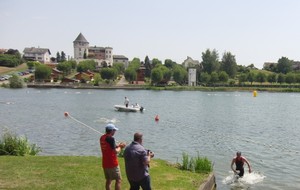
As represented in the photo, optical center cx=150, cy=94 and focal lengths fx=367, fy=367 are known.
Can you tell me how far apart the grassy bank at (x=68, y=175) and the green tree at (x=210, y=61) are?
175 m

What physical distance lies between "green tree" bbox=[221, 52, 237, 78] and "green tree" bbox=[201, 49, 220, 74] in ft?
11.9

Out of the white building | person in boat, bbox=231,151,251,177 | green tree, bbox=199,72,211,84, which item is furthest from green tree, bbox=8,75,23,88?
person in boat, bbox=231,151,251,177

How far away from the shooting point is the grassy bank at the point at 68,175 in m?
13.7

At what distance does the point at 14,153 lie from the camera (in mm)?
19969

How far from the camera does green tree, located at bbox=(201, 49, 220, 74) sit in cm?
19000

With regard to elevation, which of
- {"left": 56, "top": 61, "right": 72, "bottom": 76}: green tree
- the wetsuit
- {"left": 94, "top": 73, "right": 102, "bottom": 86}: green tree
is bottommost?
the wetsuit

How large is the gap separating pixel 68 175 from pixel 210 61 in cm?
18151

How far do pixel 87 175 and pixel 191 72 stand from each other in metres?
169

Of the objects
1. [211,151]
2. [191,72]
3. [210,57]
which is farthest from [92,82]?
[211,151]

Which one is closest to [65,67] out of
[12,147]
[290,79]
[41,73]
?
[41,73]

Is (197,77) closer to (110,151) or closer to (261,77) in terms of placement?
(261,77)

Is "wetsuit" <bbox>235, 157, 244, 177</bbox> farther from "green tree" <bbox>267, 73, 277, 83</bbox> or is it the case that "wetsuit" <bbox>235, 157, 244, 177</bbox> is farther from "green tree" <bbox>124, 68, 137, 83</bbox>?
"green tree" <bbox>267, 73, 277, 83</bbox>

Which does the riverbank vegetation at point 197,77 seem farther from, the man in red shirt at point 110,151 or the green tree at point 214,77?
the man in red shirt at point 110,151

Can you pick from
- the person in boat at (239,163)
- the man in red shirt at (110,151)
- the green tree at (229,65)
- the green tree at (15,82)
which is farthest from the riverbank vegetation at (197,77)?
the man in red shirt at (110,151)
